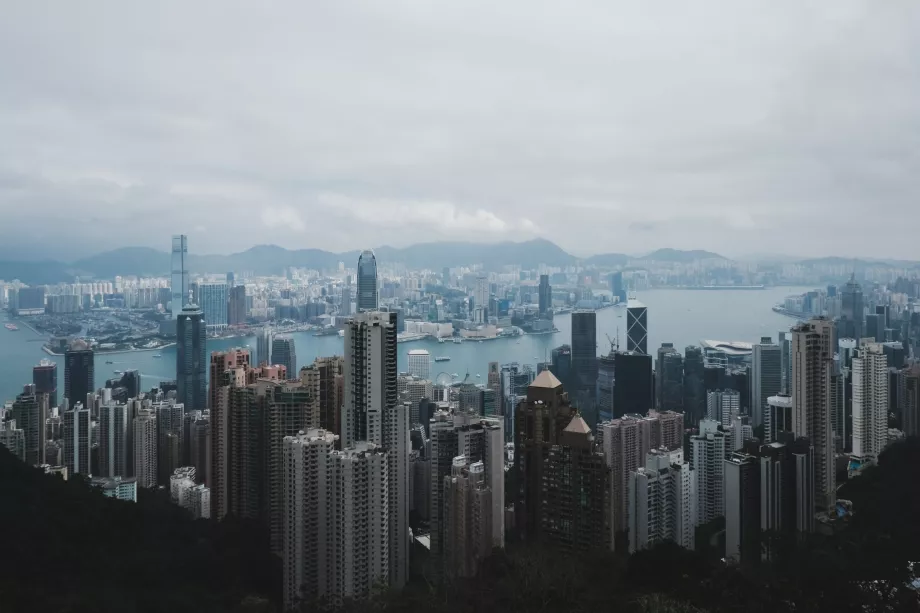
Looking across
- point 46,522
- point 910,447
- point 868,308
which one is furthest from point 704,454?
point 46,522

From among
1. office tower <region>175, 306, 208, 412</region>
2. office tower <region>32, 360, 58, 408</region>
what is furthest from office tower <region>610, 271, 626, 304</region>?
office tower <region>32, 360, 58, 408</region>

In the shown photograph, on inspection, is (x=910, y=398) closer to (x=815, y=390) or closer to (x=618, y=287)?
(x=815, y=390)

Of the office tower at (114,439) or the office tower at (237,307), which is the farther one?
the office tower at (237,307)

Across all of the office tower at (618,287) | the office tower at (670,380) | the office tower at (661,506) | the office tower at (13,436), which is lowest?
the office tower at (661,506)

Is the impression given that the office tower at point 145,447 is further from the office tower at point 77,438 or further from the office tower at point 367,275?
the office tower at point 367,275

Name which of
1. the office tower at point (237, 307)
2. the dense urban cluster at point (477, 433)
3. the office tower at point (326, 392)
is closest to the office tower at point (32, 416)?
the dense urban cluster at point (477, 433)
